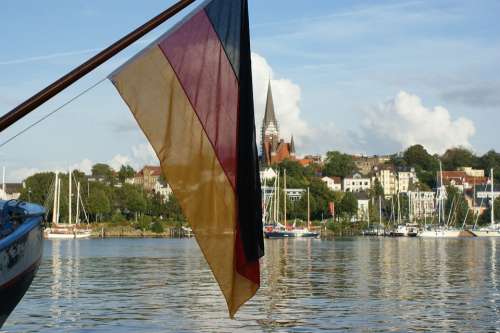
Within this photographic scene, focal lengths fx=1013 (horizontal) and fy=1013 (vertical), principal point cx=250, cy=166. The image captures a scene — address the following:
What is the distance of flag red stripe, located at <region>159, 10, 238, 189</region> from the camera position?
12391 millimetres

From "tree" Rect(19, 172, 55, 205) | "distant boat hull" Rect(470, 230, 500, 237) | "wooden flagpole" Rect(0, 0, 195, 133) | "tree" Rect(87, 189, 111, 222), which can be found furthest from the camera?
"tree" Rect(87, 189, 111, 222)

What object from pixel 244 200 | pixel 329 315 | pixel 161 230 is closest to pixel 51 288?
pixel 329 315

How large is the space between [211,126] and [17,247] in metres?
6.89

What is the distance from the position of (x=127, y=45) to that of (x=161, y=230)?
174m

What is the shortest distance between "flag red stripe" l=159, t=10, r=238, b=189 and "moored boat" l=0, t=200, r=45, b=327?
6.08 m

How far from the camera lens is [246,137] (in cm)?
1297

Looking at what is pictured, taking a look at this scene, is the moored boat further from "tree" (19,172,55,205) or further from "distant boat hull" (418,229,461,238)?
"tree" (19,172,55,205)

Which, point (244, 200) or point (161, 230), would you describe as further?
point (161, 230)

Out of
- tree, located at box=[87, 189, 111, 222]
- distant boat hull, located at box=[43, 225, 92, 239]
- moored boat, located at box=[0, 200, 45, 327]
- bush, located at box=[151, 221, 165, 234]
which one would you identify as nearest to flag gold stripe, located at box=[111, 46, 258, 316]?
moored boat, located at box=[0, 200, 45, 327]

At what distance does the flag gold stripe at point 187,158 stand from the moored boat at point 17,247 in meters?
5.91

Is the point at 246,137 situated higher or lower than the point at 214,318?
higher

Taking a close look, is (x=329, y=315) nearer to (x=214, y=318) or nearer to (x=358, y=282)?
(x=214, y=318)

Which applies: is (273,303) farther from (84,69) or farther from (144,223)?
(144,223)

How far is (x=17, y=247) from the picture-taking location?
59.6ft
